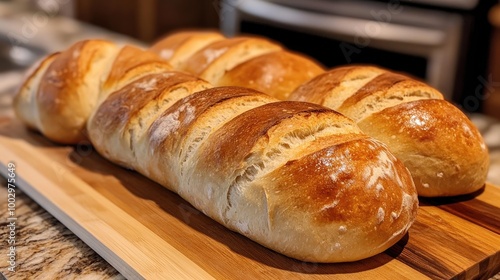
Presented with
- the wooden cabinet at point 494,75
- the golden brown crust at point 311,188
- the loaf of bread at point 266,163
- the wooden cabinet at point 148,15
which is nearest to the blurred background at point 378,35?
the wooden cabinet at point 494,75

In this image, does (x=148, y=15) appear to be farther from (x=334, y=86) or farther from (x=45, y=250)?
(x=45, y=250)

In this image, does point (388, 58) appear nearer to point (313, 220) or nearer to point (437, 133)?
point (437, 133)

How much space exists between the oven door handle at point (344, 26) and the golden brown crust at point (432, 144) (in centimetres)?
A: 126

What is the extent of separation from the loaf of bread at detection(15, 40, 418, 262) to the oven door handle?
1348mm

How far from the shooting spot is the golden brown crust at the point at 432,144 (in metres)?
1.17

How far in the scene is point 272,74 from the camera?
4.91 ft

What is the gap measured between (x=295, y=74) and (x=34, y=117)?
2.29 feet

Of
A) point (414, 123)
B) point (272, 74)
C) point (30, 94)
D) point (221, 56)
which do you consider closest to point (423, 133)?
point (414, 123)

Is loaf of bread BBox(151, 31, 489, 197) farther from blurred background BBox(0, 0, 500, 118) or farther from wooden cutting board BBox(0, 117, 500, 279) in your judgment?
blurred background BBox(0, 0, 500, 118)

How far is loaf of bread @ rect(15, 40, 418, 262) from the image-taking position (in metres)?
0.96

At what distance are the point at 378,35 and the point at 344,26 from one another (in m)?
0.16

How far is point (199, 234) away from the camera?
42.8 inches

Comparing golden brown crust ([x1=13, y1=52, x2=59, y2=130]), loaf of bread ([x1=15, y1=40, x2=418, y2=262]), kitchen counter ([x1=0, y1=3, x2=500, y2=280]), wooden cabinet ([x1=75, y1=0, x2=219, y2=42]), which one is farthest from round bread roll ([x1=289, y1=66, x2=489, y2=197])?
wooden cabinet ([x1=75, y1=0, x2=219, y2=42])

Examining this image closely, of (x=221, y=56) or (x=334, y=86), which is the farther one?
(x=221, y=56)
